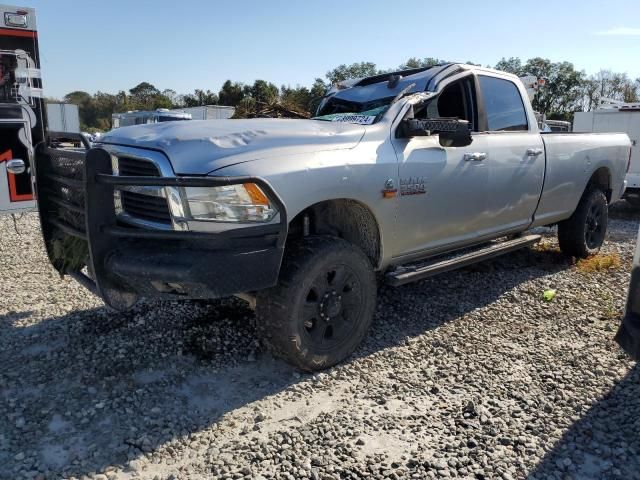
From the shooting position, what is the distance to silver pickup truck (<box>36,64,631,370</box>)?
2.87 metres

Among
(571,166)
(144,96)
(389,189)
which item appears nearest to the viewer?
(389,189)

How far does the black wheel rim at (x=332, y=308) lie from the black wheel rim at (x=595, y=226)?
388 centimetres

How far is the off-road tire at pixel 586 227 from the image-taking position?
607 cm

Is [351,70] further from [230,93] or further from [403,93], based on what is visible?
[403,93]

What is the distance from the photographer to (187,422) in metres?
2.88

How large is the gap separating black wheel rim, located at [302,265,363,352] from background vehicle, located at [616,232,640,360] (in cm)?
153

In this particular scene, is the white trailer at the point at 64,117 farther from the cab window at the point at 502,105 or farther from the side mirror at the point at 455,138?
the side mirror at the point at 455,138

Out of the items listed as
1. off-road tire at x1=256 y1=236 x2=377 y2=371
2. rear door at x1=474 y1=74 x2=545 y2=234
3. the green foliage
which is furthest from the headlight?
the green foliage

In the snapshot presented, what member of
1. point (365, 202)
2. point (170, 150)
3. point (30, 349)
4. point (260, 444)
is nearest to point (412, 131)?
point (365, 202)

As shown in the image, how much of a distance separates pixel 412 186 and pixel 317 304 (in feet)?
3.58

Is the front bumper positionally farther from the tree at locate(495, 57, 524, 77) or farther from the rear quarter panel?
the tree at locate(495, 57, 524, 77)

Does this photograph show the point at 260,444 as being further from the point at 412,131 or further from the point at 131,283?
the point at 412,131

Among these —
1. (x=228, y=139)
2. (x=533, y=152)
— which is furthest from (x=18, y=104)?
(x=533, y=152)

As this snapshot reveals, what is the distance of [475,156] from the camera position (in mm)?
4320
